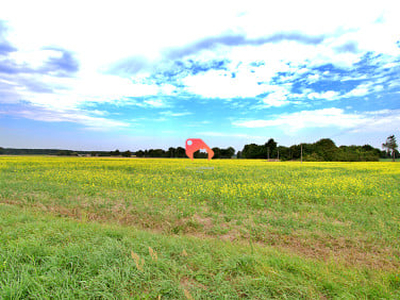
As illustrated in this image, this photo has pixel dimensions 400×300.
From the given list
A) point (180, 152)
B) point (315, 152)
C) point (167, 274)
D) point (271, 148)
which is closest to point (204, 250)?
point (167, 274)

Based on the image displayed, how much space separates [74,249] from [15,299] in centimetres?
99

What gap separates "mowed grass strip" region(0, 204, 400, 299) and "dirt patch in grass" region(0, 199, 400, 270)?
2.33 feet

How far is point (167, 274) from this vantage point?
3.20 meters

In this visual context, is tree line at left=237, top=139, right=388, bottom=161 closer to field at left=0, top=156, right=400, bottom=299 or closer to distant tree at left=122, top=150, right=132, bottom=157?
distant tree at left=122, top=150, right=132, bottom=157

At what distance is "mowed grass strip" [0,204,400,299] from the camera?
2795 millimetres

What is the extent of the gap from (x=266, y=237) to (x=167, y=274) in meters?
3.05

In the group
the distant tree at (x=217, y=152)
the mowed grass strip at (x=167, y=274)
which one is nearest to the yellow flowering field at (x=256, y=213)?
the mowed grass strip at (x=167, y=274)

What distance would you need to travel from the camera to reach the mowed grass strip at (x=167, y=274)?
2.79m

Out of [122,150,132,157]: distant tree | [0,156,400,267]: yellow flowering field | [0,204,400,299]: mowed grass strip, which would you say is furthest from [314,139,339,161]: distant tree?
[0,204,400,299]: mowed grass strip

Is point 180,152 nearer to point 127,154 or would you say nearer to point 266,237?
point 127,154

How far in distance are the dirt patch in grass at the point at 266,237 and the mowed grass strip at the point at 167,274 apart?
2.33 feet

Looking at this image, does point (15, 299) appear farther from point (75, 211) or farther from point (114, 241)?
point (75, 211)

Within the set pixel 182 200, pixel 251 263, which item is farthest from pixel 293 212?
pixel 251 263

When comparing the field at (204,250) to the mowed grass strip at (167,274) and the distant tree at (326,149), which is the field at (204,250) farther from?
the distant tree at (326,149)
